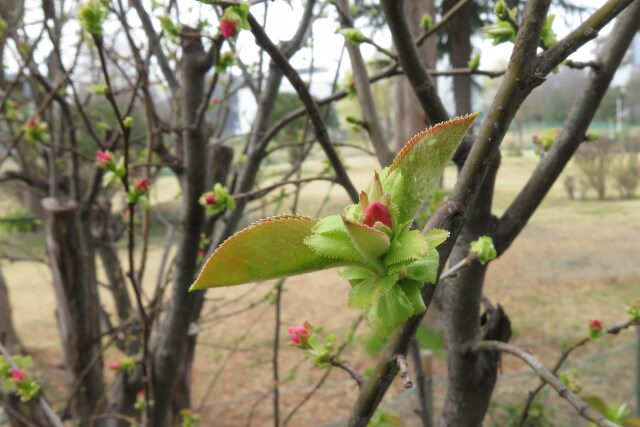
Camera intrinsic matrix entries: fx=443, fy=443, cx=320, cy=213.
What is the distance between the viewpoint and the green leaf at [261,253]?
0.19 meters

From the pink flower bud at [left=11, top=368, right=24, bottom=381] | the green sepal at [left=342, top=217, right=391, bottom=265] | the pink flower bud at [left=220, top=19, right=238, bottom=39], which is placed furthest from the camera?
the pink flower bud at [left=11, top=368, right=24, bottom=381]

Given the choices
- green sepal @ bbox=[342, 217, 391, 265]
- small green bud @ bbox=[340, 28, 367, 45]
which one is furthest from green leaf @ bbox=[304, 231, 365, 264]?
small green bud @ bbox=[340, 28, 367, 45]

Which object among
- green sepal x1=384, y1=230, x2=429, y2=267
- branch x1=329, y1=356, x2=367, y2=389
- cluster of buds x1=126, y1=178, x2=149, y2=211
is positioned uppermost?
green sepal x1=384, y1=230, x2=429, y2=267

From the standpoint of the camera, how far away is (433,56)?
220cm

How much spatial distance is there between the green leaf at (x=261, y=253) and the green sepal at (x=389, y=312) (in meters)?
0.04

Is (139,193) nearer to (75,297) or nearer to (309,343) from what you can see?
(309,343)

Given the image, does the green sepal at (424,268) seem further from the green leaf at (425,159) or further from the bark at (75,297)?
the bark at (75,297)

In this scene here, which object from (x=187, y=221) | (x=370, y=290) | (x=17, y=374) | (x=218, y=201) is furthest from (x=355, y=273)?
(x=17, y=374)

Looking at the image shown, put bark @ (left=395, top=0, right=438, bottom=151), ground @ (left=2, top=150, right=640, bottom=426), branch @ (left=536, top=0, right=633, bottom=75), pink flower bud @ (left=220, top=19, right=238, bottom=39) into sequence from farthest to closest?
ground @ (left=2, top=150, right=640, bottom=426) < bark @ (left=395, top=0, right=438, bottom=151) < pink flower bud @ (left=220, top=19, right=238, bottom=39) < branch @ (left=536, top=0, right=633, bottom=75)

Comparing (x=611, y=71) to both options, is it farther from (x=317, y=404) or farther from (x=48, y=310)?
(x=48, y=310)

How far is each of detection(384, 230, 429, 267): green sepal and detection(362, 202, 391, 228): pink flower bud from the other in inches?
0.5

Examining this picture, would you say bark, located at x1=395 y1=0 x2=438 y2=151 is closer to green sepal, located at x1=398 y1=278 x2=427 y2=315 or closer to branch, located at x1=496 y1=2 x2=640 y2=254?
branch, located at x1=496 y1=2 x2=640 y2=254

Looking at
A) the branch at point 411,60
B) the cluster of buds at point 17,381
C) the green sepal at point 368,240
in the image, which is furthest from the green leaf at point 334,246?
the cluster of buds at point 17,381

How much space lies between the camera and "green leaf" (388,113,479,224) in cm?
20
